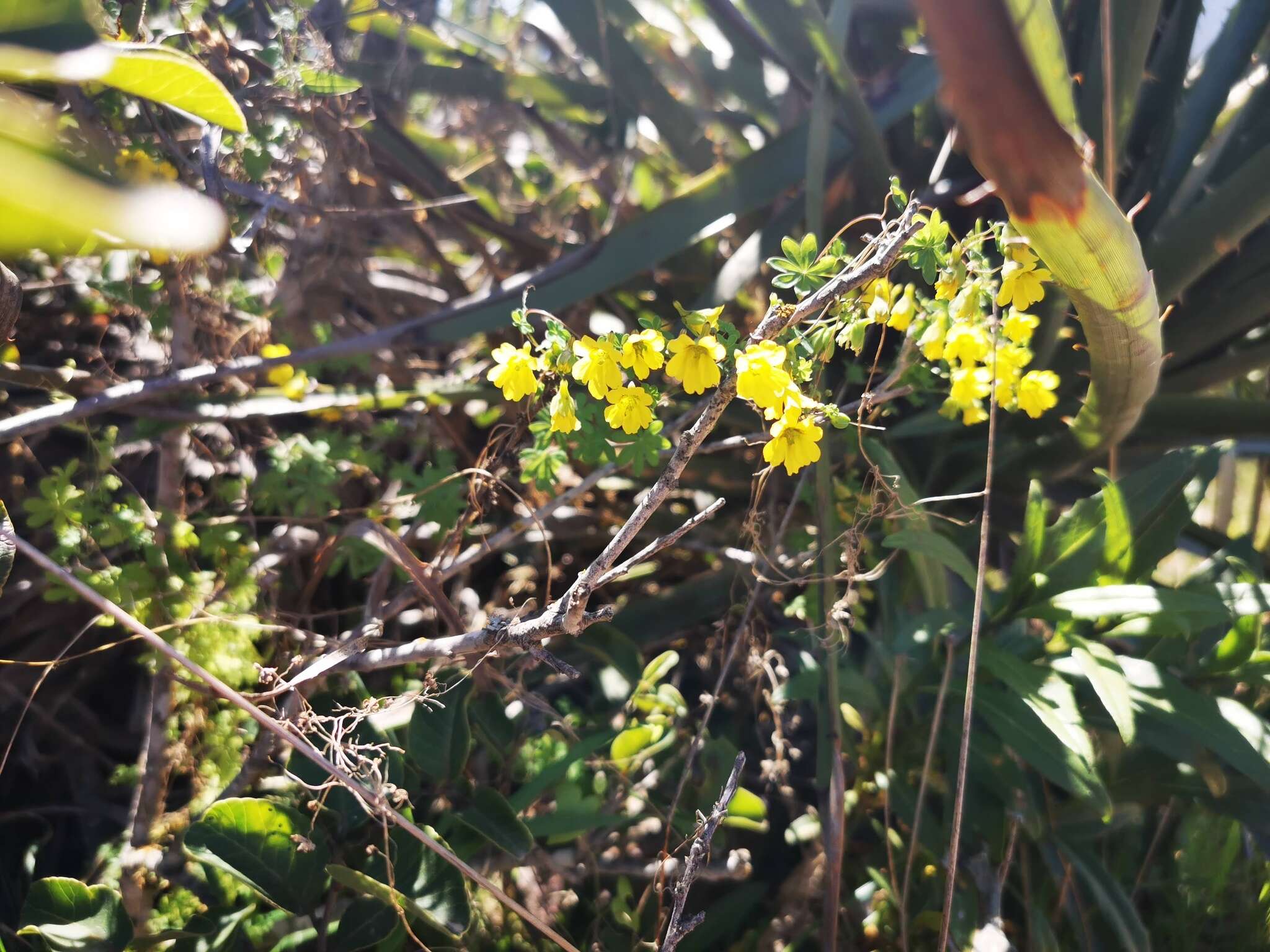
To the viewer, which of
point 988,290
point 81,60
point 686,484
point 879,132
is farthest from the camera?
point 686,484

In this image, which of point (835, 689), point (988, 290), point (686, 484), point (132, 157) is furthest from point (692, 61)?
point (835, 689)

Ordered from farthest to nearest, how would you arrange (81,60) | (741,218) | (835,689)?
(741,218), (835,689), (81,60)

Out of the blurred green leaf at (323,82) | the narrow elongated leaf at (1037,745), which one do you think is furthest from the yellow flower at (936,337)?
the blurred green leaf at (323,82)

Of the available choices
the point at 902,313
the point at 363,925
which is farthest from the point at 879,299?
the point at 363,925

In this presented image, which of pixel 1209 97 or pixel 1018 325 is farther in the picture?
pixel 1209 97

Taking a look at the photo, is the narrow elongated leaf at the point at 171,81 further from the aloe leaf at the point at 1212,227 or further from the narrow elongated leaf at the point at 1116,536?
the aloe leaf at the point at 1212,227

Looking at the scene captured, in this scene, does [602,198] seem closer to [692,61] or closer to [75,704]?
[692,61]

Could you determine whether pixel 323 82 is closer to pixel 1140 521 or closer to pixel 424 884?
pixel 424 884

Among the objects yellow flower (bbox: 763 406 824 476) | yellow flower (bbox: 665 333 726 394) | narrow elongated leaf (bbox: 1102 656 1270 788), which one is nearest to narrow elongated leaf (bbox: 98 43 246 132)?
yellow flower (bbox: 665 333 726 394)
